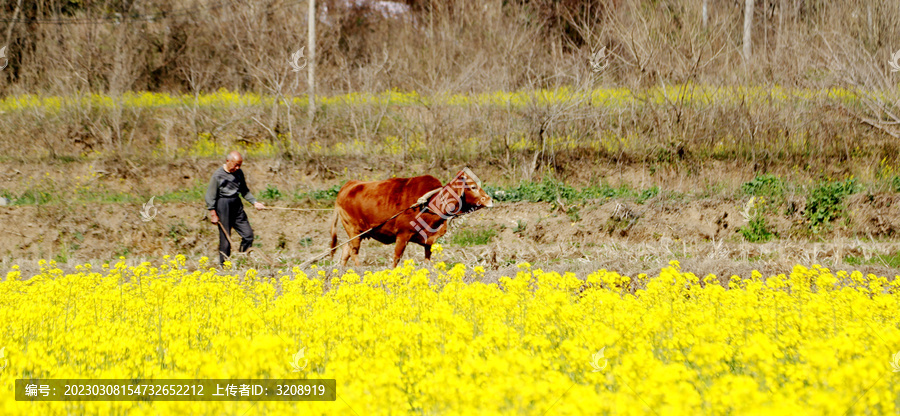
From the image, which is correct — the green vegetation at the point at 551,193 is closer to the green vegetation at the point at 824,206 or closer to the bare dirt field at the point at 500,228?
the bare dirt field at the point at 500,228

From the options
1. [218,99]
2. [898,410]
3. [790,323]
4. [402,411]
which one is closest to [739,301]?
[790,323]

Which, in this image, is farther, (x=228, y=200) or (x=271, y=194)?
(x=271, y=194)

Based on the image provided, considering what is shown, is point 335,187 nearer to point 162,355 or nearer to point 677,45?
point 677,45

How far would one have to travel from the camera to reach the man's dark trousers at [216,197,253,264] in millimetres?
8906

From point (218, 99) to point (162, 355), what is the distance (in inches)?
658

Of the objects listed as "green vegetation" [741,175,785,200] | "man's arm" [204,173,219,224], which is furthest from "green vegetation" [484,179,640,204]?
"man's arm" [204,173,219,224]

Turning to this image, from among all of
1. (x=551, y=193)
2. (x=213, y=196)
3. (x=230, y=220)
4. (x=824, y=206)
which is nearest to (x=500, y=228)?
(x=551, y=193)

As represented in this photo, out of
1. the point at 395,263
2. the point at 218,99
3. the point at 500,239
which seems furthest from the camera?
the point at 218,99

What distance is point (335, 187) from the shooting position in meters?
15.4

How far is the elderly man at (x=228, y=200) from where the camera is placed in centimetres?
873

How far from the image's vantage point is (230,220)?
898cm

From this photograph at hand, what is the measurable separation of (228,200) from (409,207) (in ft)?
8.38

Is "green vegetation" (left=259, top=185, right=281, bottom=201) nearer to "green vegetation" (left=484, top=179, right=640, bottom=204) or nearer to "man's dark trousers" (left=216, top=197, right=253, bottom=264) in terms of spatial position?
"green vegetation" (left=484, top=179, right=640, bottom=204)

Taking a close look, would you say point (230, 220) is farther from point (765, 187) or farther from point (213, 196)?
point (765, 187)
